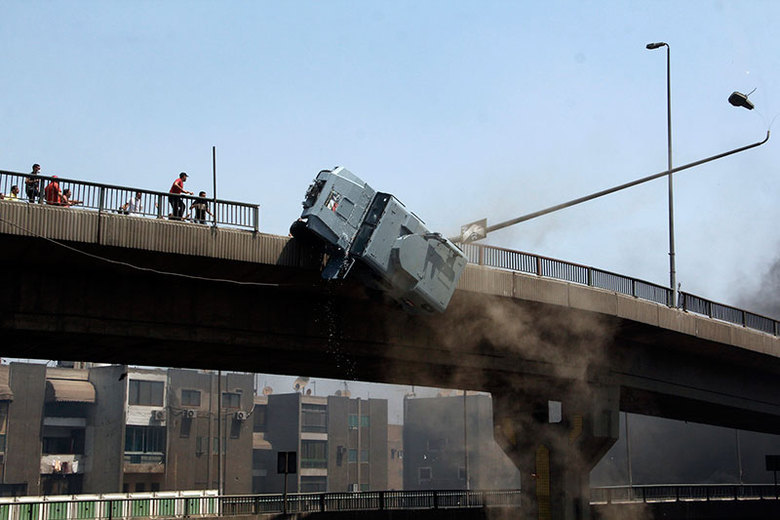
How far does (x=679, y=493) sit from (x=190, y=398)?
55.1m

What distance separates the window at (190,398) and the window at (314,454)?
53.2ft

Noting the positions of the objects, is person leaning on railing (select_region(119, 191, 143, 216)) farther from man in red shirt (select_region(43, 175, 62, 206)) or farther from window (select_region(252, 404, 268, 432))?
window (select_region(252, 404, 268, 432))

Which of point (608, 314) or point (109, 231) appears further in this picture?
point (608, 314)

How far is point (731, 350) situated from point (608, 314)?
28.2 feet

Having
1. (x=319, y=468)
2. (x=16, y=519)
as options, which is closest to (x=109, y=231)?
(x=16, y=519)

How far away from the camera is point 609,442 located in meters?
32.2

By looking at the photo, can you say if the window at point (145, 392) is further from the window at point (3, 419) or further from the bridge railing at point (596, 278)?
the bridge railing at point (596, 278)

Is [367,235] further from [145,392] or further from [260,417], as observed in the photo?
[260,417]

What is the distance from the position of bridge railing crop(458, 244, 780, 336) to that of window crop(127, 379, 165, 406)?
63.4 m

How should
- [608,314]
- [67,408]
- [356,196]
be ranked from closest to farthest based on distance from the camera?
[356,196]
[608,314]
[67,408]

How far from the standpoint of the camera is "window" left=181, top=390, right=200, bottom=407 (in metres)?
90.6

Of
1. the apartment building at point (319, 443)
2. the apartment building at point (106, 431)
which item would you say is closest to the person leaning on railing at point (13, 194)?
the apartment building at point (106, 431)

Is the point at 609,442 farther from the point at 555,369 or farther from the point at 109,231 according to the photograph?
the point at 109,231

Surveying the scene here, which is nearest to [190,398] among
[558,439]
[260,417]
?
[260,417]
